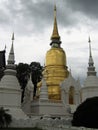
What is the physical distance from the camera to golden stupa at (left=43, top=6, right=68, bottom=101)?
136ft

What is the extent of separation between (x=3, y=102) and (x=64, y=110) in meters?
8.29

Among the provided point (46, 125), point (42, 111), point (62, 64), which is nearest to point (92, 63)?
point (62, 64)

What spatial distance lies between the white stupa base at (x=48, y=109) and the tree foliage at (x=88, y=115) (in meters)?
8.95

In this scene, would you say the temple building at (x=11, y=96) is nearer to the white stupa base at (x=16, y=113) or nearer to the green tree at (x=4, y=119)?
the white stupa base at (x=16, y=113)

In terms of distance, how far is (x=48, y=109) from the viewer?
36.7 m


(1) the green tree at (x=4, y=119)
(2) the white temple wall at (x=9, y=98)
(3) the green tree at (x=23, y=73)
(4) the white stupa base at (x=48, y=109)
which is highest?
(3) the green tree at (x=23, y=73)

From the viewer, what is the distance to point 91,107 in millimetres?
27562

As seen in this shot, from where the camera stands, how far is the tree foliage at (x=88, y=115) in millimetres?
26344

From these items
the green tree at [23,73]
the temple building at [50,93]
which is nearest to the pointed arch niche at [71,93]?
the temple building at [50,93]

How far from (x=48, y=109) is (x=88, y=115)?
10488mm

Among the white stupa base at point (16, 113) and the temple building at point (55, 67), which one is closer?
the white stupa base at point (16, 113)

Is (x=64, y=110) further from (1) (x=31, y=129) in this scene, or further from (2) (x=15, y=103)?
(1) (x=31, y=129)

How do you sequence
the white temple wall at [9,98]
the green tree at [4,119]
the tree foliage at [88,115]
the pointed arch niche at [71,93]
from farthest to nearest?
the pointed arch niche at [71,93] < the white temple wall at [9,98] < the green tree at [4,119] < the tree foliage at [88,115]

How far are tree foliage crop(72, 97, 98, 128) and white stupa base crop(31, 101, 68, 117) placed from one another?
29.4 ft
